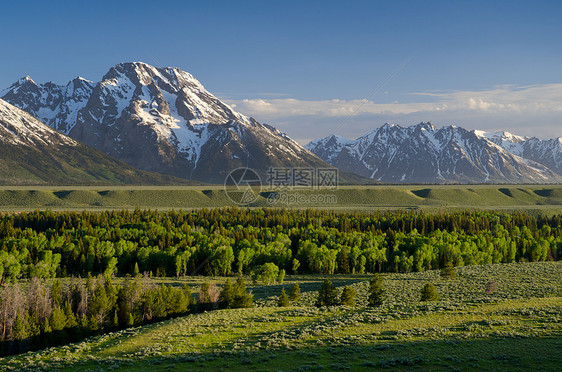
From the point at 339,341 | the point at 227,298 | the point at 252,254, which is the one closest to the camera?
the point at 339,341

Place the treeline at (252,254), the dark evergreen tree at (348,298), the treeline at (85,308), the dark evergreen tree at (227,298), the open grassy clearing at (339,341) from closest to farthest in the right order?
the open grassy clearing at (339,341), the treeline at (85,308), the dark evergreen tree at (348,298), the dark evergreen tree at (227,298), the treeline at (252,254)

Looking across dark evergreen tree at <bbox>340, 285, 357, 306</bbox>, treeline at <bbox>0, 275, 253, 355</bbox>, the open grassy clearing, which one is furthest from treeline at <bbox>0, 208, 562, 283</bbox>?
the open grassy clearing

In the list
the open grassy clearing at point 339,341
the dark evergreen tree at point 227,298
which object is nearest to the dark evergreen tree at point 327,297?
the open grassy clearing at point 339,341

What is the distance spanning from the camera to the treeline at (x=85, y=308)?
193 feet

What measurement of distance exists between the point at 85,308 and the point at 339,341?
127ft

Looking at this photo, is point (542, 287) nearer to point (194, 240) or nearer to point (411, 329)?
point (411, 329)

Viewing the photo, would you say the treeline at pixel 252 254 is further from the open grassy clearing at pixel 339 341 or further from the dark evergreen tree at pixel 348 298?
the open grassy clearing at pixel 339 341

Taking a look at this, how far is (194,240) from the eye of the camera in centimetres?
14638

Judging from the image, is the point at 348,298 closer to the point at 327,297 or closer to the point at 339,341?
the point at 327,297

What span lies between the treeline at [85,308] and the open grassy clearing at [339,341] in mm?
7823

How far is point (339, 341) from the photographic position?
44875 millimetres

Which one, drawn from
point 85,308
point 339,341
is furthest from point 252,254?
point 339,341

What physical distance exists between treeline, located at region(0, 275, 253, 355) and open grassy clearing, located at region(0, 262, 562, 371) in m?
7.82

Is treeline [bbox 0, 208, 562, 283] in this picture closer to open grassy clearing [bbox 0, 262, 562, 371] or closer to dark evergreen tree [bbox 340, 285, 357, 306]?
dark evergreen tree [bbox 340, 285, 357, 306]
